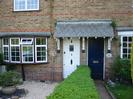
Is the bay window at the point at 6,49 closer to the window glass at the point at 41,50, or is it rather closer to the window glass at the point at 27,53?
the window glass at the point at 27,53

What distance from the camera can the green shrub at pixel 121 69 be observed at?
738 inches

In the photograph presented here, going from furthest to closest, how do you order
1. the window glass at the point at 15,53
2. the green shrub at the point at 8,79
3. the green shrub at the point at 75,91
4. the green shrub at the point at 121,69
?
1. the window glass at the point at 15,53
2. the green shrub at the point at 121,69
3. the green shrub at the point at 8,79
4. the green shrub at the point at 75,91

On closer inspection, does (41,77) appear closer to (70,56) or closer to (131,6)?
(70,56)

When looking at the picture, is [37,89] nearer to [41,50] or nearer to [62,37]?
[41,50]

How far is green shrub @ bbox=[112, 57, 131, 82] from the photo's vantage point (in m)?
18.7

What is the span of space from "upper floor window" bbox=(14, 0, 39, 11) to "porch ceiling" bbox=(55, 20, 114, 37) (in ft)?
6.08

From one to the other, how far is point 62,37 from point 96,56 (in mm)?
2446

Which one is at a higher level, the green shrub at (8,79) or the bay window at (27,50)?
the bay window at (27,50)

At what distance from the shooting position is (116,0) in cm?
2016

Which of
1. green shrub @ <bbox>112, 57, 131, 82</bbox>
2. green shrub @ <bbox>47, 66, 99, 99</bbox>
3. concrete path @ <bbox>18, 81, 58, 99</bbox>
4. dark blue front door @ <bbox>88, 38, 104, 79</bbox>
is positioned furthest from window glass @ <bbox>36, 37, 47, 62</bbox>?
green shrub @ <bbox>47, 66, 99, 99</bbox>

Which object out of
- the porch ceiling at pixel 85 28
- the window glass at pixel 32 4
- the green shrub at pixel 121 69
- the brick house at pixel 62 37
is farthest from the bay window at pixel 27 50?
the green shrub at pixel 121 69

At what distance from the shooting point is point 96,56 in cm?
2042

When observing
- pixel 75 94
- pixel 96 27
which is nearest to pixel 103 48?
pixel 96 27

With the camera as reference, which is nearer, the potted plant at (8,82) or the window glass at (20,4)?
the potted plant at (8,82)
